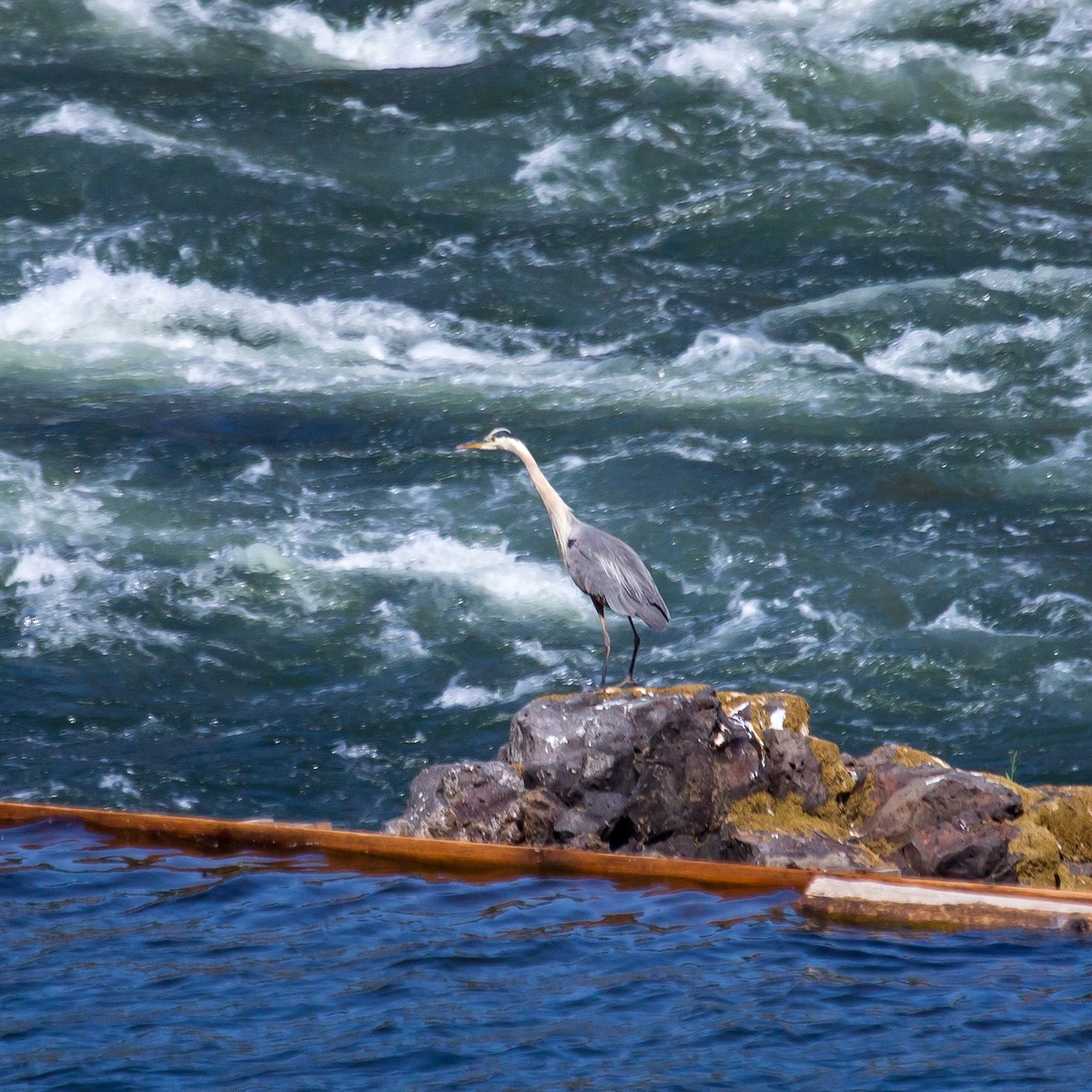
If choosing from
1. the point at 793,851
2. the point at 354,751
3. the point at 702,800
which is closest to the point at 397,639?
the point at 354,751

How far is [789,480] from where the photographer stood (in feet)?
33.4

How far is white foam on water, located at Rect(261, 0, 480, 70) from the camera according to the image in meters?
14.9

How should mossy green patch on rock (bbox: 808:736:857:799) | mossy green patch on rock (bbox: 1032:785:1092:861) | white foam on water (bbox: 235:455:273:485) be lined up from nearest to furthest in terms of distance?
mossy green patch on rock (bbox: 1032:785:1092:861), mossy green patch on rock (bbox: 808:736:857:799), white foam on water (bbox: 235:455:273:485)

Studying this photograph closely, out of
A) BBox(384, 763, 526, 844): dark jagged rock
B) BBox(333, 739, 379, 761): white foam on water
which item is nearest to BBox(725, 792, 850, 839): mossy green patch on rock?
BBox(384, 763, 526, 844): dark jagged rock

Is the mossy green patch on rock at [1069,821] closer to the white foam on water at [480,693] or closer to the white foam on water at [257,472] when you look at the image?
the white foam on water at [480,693]

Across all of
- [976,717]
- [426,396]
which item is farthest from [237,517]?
[976,717]

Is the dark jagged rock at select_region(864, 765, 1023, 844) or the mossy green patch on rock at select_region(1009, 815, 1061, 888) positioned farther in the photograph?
the dark jagged rock at select_region(864, 765, 1023, 844)

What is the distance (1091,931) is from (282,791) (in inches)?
153

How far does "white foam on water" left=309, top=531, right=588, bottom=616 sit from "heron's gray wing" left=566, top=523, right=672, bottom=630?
8.50ft

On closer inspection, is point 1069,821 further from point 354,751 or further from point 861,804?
point 354,751

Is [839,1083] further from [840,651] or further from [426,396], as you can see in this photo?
[426,396]

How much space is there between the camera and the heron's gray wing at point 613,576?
6.45 meters

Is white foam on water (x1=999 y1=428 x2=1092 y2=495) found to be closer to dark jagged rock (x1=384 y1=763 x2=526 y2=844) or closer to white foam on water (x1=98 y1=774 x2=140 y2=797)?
dark jagged rock (x1=384 y1=763 x2=526 y2=844)

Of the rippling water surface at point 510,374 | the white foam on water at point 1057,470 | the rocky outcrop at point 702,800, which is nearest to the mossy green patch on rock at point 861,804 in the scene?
the rocky outcrop at point 702,800
